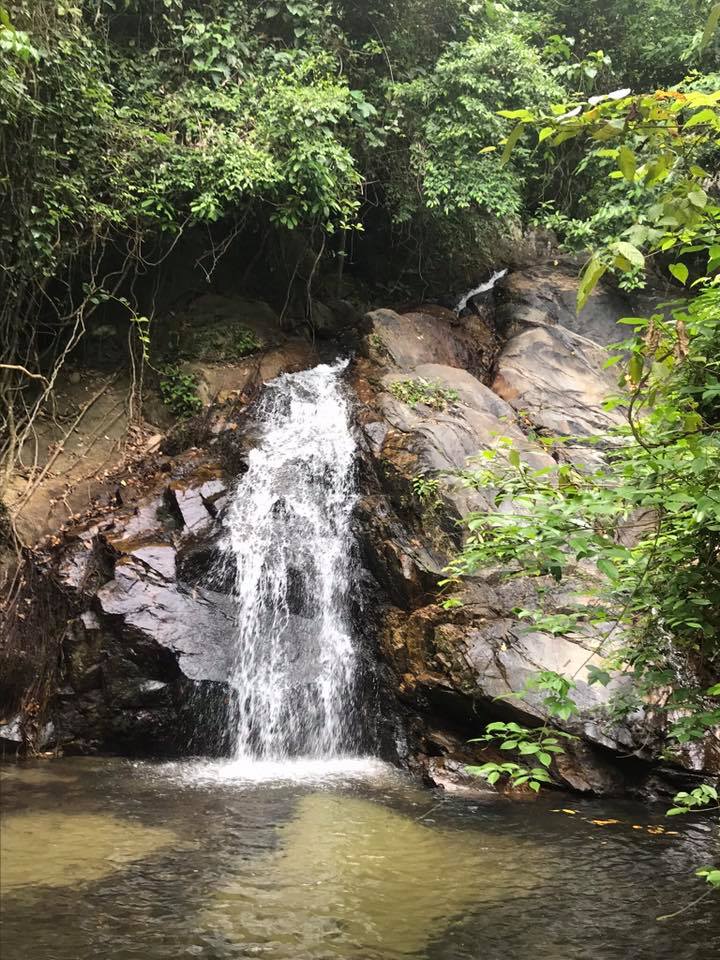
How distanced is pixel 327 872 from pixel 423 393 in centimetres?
603

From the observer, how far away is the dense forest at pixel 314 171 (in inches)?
265

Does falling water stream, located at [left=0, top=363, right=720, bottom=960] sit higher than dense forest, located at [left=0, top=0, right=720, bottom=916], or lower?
lower

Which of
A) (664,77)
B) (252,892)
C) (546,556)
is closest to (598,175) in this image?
(664,77)

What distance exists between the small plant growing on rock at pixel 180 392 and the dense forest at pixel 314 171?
0.04m

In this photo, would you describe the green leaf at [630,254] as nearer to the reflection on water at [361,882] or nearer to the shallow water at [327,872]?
the shallow water at [327,872]

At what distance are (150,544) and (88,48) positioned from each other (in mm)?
5478

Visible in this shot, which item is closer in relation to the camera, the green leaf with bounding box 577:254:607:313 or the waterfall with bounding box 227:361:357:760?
the green leaf with bounding box 577:254:607:313

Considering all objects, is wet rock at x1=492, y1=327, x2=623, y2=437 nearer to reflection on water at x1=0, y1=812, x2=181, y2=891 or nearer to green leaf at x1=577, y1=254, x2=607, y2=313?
reflection on water at x1=0, y1=812, x2=181, y2=891

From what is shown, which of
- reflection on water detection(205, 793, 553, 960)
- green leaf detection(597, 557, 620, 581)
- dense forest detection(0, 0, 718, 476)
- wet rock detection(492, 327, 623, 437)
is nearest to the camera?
green leaf detection(597, 557, 620, 581)

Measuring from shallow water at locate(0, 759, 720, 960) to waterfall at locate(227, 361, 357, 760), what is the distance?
911mm

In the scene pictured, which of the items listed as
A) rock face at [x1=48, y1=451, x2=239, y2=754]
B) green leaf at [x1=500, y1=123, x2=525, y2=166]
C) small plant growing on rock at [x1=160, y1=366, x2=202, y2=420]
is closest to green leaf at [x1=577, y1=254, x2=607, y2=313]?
green leaf at [x1=500, y1=123, x2=525, y2=166]

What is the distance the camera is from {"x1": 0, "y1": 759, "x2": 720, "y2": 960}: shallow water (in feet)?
8.17

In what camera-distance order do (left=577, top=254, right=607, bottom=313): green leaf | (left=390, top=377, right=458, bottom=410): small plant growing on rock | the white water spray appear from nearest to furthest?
1. (left=577, top=254, right=607, bottom=313): green leaf
2. (left=390, top=377, right=458, bottom=410): small plant growing on rock
3. the white water spray

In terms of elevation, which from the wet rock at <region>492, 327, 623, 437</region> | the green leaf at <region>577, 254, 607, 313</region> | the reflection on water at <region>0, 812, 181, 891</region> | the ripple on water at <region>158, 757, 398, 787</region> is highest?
the wet rock at <region>492, 327, 623, 437</region>
